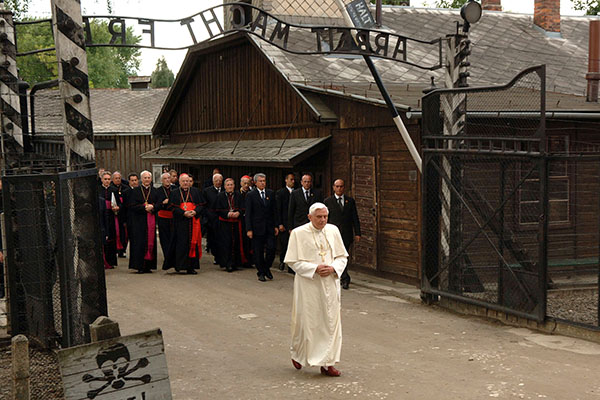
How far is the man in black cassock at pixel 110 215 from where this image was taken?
17.4 meters

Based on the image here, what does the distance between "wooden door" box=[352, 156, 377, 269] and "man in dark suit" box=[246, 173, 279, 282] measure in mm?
1601

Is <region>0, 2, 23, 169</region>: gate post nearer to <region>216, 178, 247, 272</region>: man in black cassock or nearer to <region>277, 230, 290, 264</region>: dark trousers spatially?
<region>216, 178, 247, 272</region>: man in black cassock

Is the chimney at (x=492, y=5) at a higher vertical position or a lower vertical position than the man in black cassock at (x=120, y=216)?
higher

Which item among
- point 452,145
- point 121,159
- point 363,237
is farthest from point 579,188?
point 121,159

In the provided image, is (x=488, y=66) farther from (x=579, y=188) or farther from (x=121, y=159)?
(x=121, y=159)

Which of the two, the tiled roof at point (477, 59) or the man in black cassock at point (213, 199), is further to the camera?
the tiled roof at point (477, 59)

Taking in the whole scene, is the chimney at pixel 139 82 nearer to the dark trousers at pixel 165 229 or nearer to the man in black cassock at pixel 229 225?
the dark trousers at pixel 165 229

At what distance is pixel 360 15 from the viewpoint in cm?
1319

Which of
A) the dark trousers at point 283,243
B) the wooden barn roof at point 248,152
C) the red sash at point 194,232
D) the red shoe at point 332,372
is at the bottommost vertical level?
the red shoe at point 332,372

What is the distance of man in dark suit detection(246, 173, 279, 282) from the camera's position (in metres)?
15.4

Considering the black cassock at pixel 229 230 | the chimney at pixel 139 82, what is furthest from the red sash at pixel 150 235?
the chimney at pixel 139 82

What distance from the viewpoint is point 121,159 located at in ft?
114

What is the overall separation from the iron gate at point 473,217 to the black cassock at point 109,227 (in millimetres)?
7672

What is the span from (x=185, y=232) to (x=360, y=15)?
5.66 metres
